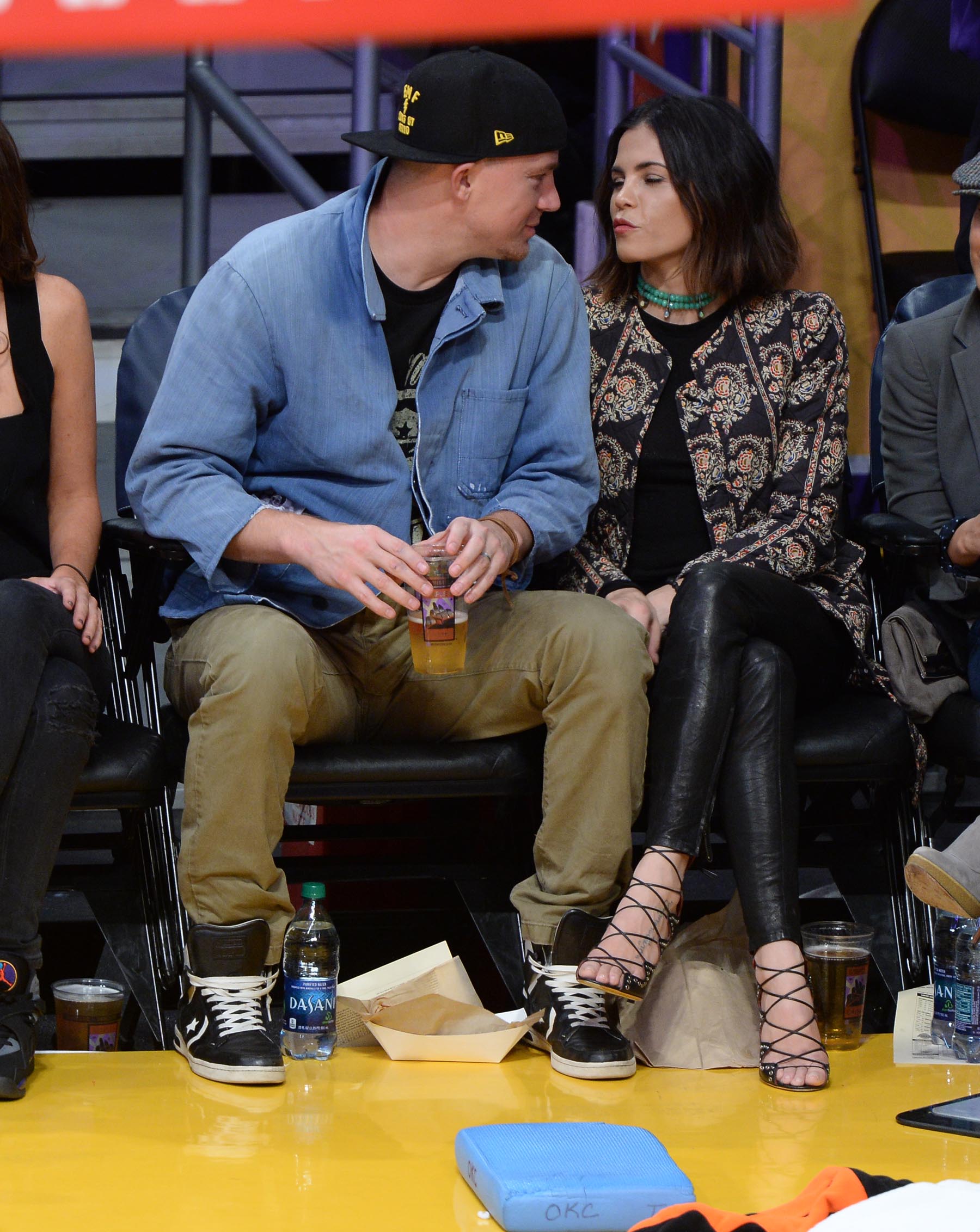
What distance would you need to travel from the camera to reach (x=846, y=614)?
2393 mm

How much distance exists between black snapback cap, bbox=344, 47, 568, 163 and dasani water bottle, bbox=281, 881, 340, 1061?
3.59ft

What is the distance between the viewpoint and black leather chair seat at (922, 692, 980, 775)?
2275 mm

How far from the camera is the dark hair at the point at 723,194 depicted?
258 cm

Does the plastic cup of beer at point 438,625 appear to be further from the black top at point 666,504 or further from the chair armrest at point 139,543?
the black top at point 666,504

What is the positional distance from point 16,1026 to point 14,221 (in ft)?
3.89

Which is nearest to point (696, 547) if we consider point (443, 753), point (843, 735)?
point (843, 735)

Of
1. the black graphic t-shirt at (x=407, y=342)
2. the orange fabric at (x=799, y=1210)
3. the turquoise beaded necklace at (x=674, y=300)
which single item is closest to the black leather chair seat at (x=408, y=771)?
the black graphic t-shirt at (x=407, y=342)

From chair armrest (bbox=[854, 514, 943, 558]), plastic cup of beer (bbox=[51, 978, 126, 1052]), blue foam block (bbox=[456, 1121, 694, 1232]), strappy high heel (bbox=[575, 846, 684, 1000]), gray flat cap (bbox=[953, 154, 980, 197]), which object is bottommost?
plastic cup of beer (bbox=[51, 978, 126, 1052])

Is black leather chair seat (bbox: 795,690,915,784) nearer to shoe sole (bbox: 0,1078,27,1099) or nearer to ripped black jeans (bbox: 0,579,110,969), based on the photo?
ripped black jeans (bbox: 0,579,110,969)

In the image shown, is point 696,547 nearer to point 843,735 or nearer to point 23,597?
point 843,735

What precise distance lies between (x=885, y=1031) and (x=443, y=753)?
82 cm

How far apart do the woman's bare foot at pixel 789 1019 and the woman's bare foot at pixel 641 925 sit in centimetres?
15

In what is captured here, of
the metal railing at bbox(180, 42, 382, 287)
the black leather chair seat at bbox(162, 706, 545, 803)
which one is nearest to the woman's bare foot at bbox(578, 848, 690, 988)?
the black leather chair seat at bbox(162, 706, 545, 803)

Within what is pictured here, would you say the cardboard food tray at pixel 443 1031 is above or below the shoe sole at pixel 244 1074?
below
